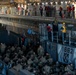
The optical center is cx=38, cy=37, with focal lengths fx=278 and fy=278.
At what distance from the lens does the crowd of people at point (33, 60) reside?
9867 mm

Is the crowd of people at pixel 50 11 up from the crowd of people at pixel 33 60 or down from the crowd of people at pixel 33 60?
up

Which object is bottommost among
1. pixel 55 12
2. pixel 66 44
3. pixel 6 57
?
pixel 6 57

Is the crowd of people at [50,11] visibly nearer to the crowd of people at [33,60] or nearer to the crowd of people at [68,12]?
the crowd of people at [68,12]

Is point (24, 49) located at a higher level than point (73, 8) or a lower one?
lower

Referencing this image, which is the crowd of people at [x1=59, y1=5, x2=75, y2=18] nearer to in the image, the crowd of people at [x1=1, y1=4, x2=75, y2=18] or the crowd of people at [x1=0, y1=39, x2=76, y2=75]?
the crowd of people at [x1=1, y1=4, x2=75, y2=18]

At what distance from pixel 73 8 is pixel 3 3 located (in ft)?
34.7

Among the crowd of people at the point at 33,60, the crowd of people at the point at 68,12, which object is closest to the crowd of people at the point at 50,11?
the crowd of people at the point at 68,12

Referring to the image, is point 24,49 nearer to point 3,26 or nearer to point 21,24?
point 21,24

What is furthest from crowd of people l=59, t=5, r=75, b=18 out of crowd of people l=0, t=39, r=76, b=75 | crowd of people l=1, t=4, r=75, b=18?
crowd of people l=0, t=39, r=76, b=75

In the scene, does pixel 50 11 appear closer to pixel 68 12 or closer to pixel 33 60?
pixel 68 12

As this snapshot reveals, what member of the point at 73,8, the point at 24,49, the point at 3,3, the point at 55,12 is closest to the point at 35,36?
the point at 24,49

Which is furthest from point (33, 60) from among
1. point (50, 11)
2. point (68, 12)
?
point (50, 11)

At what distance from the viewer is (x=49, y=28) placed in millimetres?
11773

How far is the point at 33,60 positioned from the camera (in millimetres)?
11273
